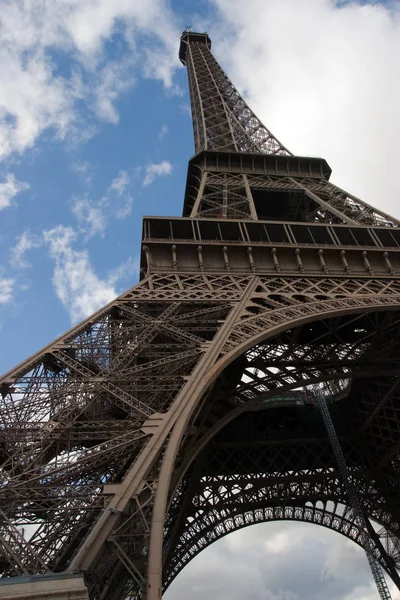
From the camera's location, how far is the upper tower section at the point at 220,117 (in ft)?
128

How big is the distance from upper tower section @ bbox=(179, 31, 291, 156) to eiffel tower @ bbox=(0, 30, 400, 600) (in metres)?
0.28

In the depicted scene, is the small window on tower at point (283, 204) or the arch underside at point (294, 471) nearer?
the arch underside at point (294, 471)

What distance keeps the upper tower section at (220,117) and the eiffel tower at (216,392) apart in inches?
11.2

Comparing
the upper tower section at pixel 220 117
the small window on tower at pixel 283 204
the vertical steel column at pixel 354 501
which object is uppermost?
the upper tower section at pixel 220 117

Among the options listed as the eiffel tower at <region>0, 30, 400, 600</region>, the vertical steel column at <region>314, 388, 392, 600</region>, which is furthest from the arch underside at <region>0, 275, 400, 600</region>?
the vertical steel column at <region>314, 388, 392, 600</region>

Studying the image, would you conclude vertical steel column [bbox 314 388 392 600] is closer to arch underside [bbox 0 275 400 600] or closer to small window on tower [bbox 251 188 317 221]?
arch underside [bbox 0 275 400 600]

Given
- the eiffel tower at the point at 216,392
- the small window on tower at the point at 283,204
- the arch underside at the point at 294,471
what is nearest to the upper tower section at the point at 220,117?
the eiffel tower at the point at 216,392

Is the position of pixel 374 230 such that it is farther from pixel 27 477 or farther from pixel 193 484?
pixel 27 477

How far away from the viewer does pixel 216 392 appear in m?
17.3

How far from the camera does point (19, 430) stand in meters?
9.63

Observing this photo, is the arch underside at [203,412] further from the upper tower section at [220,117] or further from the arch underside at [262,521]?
the upper tower section at [220,117]

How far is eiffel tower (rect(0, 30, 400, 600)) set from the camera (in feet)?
25.1

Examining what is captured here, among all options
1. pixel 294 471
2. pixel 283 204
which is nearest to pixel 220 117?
pixel 283 204

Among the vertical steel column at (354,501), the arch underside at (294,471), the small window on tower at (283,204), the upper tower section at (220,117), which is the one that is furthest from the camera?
the upper tower section at (220,117)
